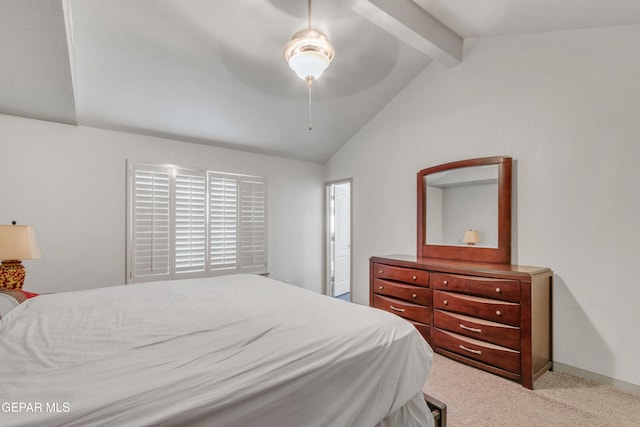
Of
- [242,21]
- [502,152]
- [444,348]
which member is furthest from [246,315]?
[502,152]

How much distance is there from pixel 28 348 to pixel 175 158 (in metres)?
2.94

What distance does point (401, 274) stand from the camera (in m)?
3.08

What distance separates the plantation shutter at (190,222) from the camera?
375 centimetres

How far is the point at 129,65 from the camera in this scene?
2678 millimetres

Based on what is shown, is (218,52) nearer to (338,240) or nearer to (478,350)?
(478,350)

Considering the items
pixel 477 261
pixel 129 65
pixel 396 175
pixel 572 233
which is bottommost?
pixel 477 261

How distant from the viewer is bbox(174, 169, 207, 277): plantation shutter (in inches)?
148

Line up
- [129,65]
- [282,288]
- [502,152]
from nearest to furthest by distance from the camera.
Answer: [282,288] < [129,65] < [502,152]

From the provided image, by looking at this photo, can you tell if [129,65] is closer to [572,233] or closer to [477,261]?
[477,261]

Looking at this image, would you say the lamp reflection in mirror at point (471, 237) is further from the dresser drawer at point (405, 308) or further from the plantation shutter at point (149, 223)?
the plantation shutter at point (149, 223)

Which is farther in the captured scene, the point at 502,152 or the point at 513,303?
the point at 502,152

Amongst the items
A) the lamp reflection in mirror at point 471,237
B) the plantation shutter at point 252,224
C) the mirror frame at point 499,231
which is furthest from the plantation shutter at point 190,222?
the lamp reflection in mirror at point 471,237

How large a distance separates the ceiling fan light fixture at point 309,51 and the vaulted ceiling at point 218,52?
41 cm

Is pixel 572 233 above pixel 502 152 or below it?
below
